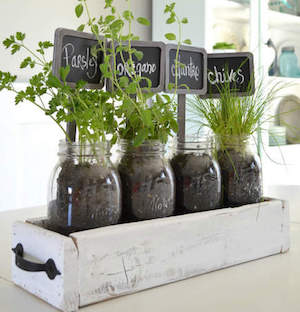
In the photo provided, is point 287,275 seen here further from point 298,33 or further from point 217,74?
point 298,33

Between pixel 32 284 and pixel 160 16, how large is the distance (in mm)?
2687

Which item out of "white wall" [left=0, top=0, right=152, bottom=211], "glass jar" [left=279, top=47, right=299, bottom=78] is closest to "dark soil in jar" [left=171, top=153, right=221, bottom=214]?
"white wall" [left=0, top=0, right=152, bottom=211]

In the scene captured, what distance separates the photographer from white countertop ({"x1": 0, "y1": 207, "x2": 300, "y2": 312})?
706 millimetres

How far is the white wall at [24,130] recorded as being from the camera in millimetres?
2496

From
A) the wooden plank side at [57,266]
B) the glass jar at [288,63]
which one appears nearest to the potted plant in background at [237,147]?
the wooden plank side at [57,266]

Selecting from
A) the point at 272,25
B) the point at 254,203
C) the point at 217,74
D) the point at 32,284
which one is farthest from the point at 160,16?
the point at 32,284

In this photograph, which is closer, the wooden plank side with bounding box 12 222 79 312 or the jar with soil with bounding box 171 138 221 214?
the wooden plank side with bounding box 12 222 79 312

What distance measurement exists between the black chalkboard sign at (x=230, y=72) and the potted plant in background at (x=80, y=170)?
361 mm

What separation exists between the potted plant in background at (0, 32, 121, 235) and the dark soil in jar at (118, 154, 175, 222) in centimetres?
3

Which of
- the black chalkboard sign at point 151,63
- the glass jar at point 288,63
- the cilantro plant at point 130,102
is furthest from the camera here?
the glass jar at point 288,63

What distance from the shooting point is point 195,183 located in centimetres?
88

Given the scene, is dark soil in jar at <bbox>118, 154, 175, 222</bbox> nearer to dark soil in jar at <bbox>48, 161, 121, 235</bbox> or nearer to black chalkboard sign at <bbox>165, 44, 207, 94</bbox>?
dark soil in jar at <bbox>48, 161, 121, 235</bbox>

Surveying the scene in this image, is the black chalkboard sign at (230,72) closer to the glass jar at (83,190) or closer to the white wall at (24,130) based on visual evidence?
the glass jar at (83,190)

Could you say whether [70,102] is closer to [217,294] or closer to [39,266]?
[39,266]
